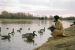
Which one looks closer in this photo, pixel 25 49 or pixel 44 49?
pixel 44 49

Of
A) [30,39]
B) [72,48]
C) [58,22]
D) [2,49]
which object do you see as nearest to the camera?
[72,48]

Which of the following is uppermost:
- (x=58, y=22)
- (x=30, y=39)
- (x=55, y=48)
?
(x=58, y=22)

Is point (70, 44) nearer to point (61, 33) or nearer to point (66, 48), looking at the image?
point (66, 48)

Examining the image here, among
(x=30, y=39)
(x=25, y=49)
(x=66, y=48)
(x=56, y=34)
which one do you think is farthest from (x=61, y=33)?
(x=30, y=39)

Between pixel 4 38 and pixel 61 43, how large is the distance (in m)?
17.7

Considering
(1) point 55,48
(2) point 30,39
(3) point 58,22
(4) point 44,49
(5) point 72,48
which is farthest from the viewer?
(2) point 30,39

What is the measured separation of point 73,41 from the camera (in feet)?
40.0

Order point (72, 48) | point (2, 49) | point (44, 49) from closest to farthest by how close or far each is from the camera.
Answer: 1. point (72, 48)
2. point (44, 49)
3. point (2, 49)

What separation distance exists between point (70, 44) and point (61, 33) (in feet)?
9.04

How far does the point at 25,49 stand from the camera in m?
20.3

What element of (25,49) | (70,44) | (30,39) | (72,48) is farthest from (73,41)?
(30,39)

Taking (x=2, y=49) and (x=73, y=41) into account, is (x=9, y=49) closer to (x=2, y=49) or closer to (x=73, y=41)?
(x=2, y=49)

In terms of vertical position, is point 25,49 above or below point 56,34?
below

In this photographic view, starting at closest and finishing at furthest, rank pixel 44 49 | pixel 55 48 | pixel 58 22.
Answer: pixel 55 48 < pixel 44 49 < pixel 58 22
